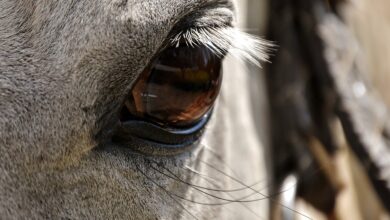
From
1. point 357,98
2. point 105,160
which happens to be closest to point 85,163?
point 105,160

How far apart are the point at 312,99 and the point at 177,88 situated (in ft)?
3.76

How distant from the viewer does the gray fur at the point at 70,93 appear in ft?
3.83

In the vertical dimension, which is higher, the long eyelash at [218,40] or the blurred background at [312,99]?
the long eyelash at [218,40]

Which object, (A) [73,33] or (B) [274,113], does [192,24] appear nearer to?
(A) [73,33]

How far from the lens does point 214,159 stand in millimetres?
1546

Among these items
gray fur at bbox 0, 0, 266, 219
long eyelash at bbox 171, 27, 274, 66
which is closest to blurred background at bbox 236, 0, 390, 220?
long eyelash at bbox 171, 27, 274, 66

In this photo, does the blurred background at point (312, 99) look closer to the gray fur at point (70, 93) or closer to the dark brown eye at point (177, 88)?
the dark brown eye at point (177, 88)

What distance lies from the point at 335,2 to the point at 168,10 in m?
1.24

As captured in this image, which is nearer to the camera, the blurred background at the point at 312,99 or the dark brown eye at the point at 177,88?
the dark brown eye at the point at 177,88

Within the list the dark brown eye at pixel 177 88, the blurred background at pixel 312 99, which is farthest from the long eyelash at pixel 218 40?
the blurred background at pixel 312 99

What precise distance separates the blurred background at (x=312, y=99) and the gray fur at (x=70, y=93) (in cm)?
96

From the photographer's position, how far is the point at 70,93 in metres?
1.19

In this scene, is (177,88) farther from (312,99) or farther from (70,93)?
(312,99)

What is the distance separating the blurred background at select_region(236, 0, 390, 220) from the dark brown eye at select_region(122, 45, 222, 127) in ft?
2.69
